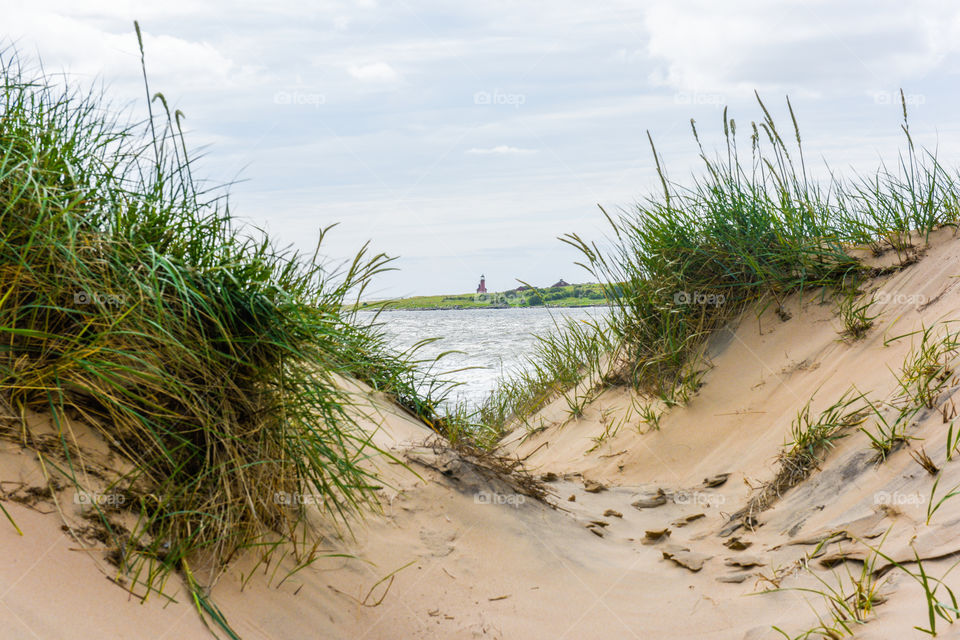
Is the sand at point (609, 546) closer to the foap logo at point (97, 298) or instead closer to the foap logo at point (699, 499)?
the foap logo at point (699, 499)

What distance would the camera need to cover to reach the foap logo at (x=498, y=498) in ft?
11.0

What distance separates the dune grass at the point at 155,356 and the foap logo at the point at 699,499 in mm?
2427

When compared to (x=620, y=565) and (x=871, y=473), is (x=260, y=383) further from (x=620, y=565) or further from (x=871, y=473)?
(x=871, y=473)

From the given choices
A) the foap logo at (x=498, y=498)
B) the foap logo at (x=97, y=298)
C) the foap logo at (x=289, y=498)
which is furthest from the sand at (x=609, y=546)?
the foap logo at (x=97, y=298)

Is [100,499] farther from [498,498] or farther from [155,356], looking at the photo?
[498,498]

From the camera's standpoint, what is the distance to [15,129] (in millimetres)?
2486

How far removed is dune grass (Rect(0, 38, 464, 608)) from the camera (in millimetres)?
2158

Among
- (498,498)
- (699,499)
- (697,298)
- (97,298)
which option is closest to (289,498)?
(97,298)

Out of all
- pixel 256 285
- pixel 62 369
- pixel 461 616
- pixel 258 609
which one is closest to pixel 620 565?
pixel 461 616

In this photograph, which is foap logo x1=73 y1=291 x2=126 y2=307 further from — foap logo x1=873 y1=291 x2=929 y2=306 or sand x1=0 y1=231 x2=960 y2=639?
foap logo x1=873 y1=291 x2=929 y2=306

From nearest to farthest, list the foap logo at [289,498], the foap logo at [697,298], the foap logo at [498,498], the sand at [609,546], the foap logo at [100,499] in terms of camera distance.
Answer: the sand at [609,546]
the foap logo at [100,499]
the foap logo at [289,498]
the foap logo at [498,498]
the foap logo at [697,298]

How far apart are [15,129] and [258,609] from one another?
75.4 inches

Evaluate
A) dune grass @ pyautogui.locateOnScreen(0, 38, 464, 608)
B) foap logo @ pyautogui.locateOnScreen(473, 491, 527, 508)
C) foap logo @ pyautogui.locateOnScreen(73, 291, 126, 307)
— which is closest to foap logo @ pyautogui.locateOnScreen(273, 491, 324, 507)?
dune grass @ pyautogui.locateOnScreen(0, 38, 464, 608)

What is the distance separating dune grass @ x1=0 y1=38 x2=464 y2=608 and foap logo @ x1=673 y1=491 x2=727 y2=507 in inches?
95.6
